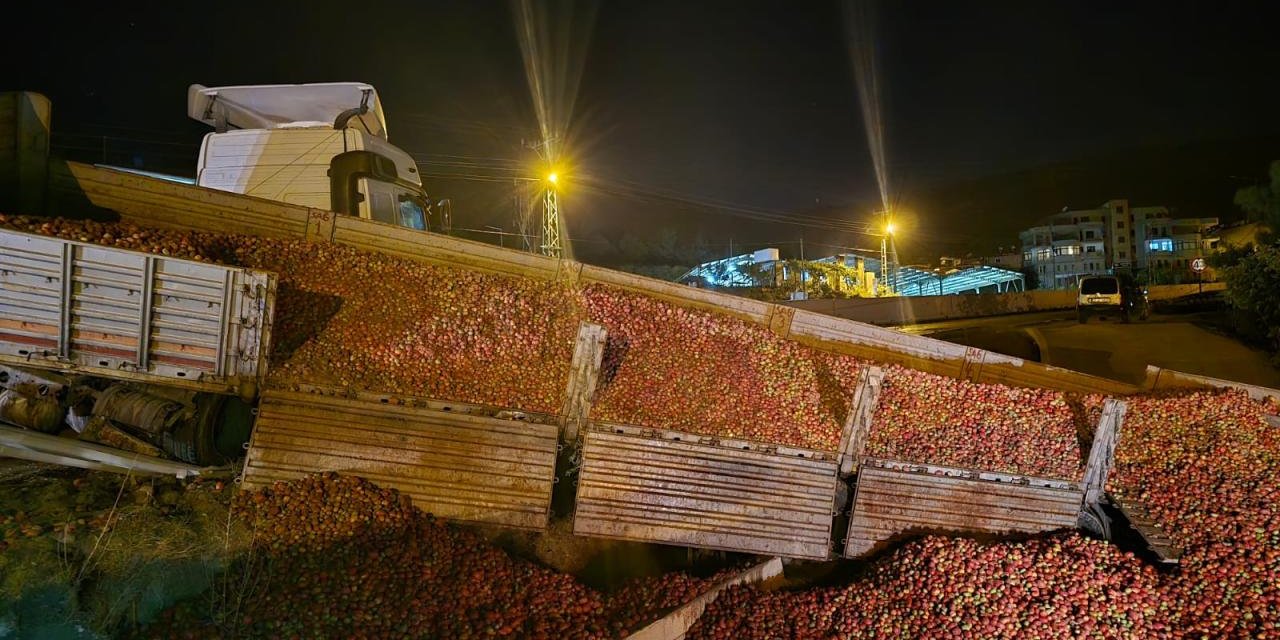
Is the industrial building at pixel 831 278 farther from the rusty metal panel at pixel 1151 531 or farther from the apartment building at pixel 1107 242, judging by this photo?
the rusty metal panel at pixel 1151 531

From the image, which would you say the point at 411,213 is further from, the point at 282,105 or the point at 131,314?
the point at 131,314

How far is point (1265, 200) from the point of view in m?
23.3

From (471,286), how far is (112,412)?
370 cm

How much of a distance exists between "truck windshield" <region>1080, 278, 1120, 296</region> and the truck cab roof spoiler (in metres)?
26.5

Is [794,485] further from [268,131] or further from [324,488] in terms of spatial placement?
[268,131]

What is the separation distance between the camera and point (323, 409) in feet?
20.8

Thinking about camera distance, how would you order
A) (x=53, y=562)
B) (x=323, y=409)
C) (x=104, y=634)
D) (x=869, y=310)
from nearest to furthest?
(x=104, y=634) < (x=53, y=562) < (x=323, y=409) < (x=869, y=310)

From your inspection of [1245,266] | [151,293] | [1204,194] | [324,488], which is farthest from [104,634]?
[1204,194]

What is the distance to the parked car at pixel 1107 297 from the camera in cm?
2456

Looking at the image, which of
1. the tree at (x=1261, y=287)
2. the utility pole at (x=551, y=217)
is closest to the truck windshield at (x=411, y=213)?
the utility pole at (x=551, y=217)

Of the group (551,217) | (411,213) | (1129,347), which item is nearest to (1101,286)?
(1129,347)

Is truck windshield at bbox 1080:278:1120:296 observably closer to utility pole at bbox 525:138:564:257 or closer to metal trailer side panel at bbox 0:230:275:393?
utility pole at bbox 525:138:564:257

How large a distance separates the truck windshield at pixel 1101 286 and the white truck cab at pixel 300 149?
84.9 ft

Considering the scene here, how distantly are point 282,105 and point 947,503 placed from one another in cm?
1198
